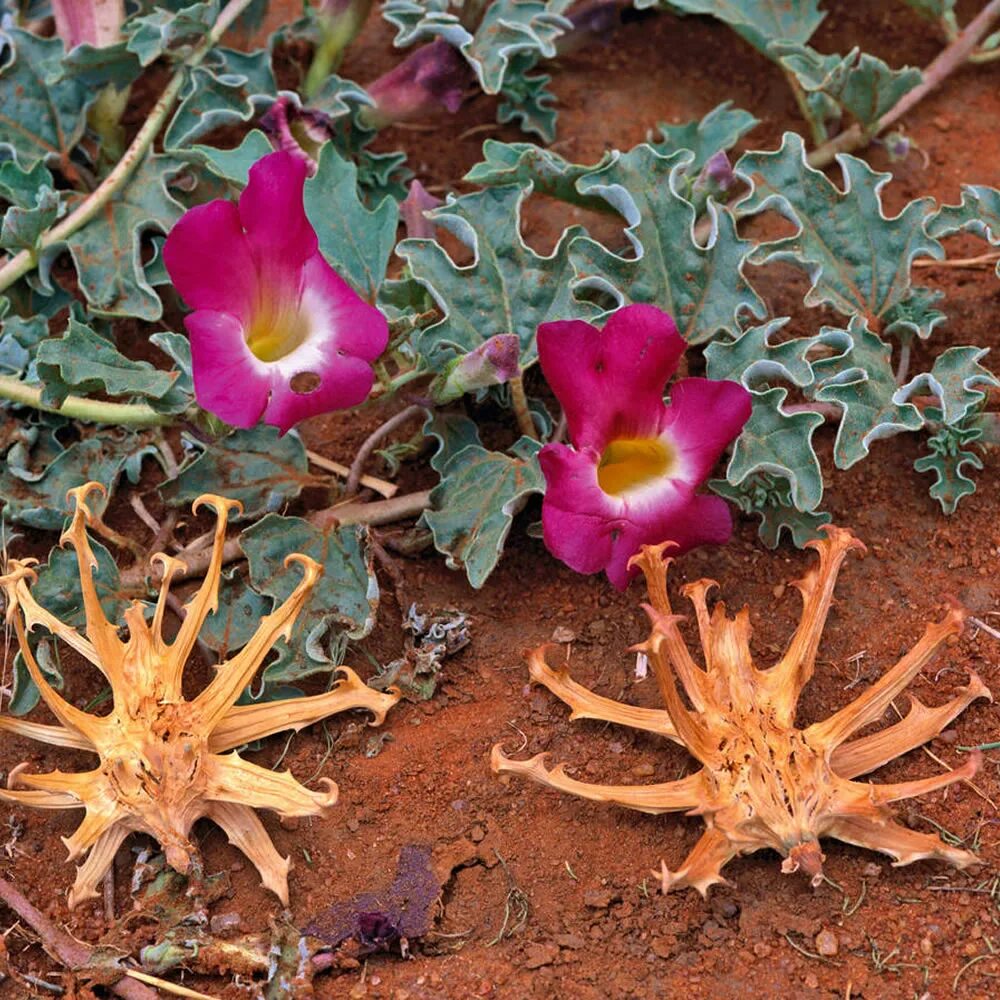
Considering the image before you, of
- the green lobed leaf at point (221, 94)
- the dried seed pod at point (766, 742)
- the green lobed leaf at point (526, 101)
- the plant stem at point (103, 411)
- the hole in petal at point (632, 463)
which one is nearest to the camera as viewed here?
the dried seed pod at point (766, 742)

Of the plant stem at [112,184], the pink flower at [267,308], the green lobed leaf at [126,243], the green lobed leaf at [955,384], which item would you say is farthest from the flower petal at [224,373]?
the green lobed leaf at [955,384]

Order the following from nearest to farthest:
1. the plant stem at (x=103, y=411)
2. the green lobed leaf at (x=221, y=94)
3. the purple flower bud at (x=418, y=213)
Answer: the plant stem at (x=103, y=411) < the purple flower bud at (x=418, y=213) < the green lobed leaf at (x=221, y=94)

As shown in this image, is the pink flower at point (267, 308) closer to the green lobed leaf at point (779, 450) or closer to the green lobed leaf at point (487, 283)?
the green lobed leaf at point (487, 283)

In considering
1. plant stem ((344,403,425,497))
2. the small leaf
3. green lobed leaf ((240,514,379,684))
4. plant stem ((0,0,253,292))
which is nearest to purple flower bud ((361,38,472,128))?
plant stem ((0,0,253,292))

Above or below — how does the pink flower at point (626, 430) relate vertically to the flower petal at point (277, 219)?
below

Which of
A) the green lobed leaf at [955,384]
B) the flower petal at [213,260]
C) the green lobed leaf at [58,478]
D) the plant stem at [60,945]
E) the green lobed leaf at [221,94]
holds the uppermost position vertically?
the flower petal at [213,260]

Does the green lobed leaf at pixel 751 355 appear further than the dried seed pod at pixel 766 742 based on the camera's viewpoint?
Yes

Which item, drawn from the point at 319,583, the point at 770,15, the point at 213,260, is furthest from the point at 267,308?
the point at 770,15
